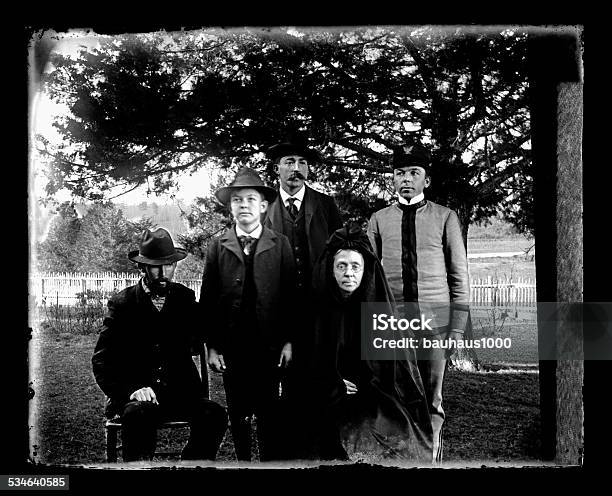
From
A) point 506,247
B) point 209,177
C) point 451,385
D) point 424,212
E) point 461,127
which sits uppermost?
point 461,127

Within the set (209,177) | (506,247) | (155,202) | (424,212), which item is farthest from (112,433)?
(506,247)

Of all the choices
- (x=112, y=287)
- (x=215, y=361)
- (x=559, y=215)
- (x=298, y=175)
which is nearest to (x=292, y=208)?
(x=298, y=175)

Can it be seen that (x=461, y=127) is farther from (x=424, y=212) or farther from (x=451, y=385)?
(x=451, y=385)

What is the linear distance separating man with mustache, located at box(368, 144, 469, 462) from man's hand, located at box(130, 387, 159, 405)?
186 cm

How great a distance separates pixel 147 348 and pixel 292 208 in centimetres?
144

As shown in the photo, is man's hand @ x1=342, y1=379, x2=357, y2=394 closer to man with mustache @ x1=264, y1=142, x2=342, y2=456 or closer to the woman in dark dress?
the woman in dark dress

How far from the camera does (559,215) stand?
13.3 ft

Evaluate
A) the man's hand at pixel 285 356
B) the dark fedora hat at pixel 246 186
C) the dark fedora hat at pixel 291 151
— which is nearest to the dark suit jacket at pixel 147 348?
the man's hand at pixel 285 356

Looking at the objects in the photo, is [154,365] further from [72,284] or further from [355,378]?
[355,378]
